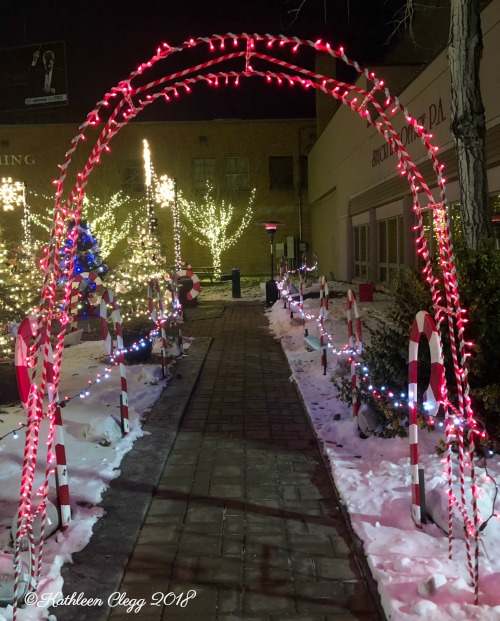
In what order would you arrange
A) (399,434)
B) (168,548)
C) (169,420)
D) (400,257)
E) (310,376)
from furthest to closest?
(400,257)
(310,376)
(169,420)
(399,434)
(168,548)

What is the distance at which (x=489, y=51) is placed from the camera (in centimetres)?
985

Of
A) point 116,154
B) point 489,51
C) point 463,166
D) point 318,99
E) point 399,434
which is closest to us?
point 399,434

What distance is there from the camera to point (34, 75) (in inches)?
529

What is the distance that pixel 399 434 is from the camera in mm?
5293

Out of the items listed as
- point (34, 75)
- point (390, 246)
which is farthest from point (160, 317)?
point (390, 246)

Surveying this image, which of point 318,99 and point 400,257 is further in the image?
point 318,99

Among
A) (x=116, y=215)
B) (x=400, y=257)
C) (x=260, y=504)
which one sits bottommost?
(x=260, y=504)

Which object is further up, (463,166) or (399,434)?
(463,166)

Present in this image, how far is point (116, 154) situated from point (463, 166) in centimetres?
3189

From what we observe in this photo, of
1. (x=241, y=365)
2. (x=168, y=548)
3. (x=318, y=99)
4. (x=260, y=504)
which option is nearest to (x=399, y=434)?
(x=260, y=504)

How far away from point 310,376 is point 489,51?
6488 mm

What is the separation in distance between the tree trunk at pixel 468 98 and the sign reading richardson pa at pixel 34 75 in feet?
33.1

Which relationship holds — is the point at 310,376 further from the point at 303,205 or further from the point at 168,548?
the point at 303,205

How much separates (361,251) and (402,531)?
61.2 feet
